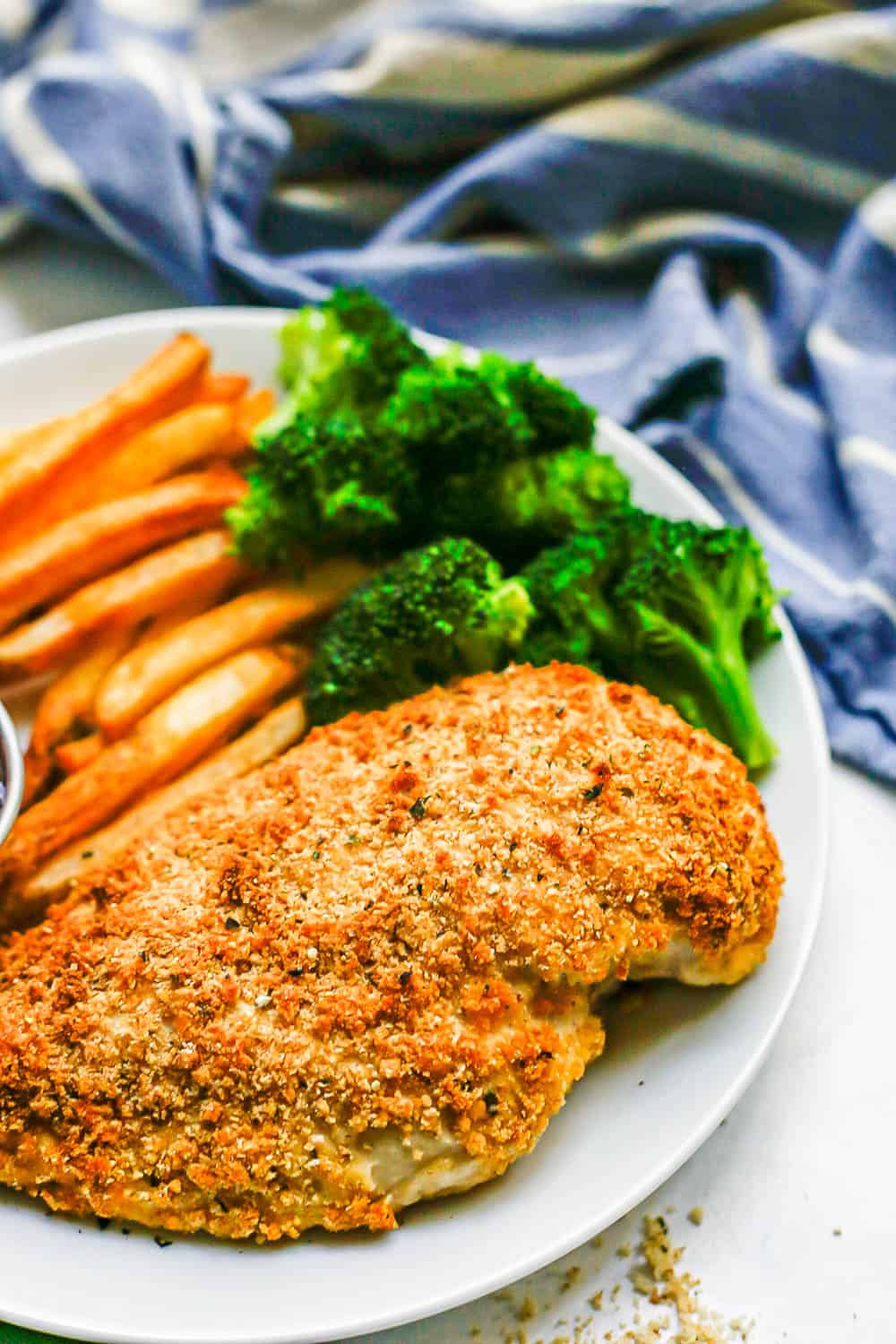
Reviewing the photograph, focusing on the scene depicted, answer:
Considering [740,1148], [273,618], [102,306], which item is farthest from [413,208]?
[740,1148]

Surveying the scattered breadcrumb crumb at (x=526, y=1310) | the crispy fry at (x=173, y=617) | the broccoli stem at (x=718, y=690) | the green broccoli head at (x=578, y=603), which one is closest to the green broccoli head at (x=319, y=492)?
the crispy fry at (x=173, y=617)

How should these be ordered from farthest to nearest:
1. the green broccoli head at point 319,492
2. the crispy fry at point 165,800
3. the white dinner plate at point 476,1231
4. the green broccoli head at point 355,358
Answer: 1. the green broccoli head at point 355,358
2. the green broccoli head at point 319,492
3. the crispy fry at point 165,800
4. the white dinner plate at point 476,1231

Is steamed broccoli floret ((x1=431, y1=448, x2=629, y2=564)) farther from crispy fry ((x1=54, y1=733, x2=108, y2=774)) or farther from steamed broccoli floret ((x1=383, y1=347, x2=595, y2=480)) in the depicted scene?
crispy fry ((x1=54, y1=733, x2=108, y2=774))

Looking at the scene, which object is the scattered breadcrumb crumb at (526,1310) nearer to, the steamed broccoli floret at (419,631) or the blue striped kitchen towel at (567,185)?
the steamed broccoli floret at (419,631)

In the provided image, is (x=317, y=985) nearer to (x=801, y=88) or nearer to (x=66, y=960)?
(x=66, y=960)

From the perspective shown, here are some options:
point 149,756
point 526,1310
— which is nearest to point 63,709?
point 149,756

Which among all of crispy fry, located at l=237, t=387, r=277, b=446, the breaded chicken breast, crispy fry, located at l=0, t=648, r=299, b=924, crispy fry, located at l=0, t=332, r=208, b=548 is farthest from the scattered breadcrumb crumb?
crispy fry, located at l=237, t=387, r=277, b=446

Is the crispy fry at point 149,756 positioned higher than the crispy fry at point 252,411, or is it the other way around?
the crispy fry at point 252,411
